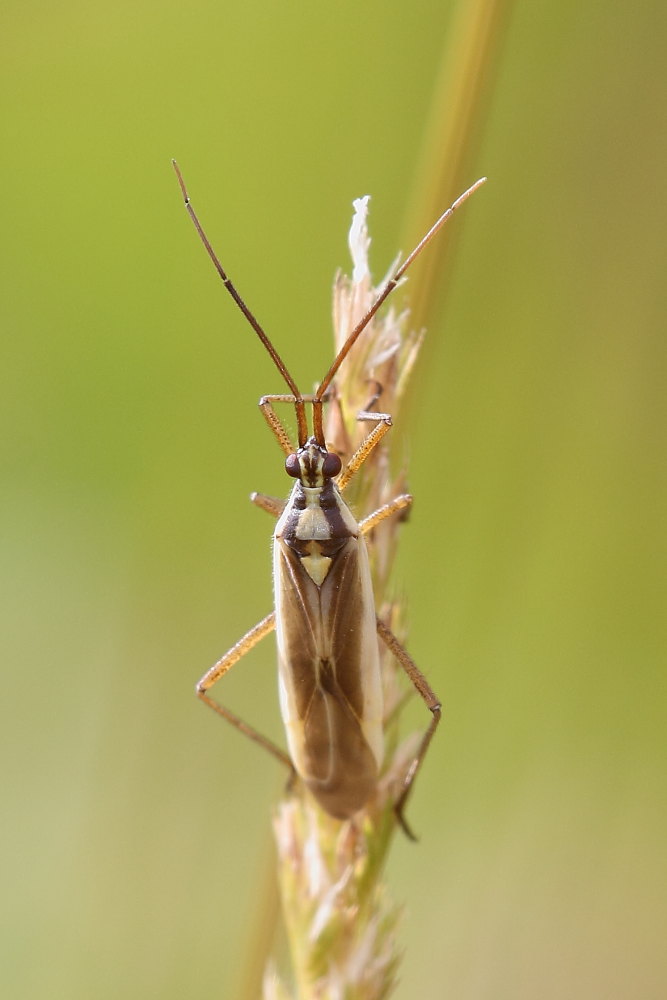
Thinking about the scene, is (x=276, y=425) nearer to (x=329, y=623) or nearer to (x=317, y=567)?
(x=317, y=567)

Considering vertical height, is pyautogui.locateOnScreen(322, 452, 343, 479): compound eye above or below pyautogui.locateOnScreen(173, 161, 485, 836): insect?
above

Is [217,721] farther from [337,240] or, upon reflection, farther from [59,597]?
[337,240]

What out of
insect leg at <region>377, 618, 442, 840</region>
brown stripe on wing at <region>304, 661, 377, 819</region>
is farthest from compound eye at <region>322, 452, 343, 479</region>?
brown stripe on wing at <region>304, 661, 377, 819</region>

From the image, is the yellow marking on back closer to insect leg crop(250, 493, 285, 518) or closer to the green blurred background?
insect leg crop(250, 493, 285, 518)

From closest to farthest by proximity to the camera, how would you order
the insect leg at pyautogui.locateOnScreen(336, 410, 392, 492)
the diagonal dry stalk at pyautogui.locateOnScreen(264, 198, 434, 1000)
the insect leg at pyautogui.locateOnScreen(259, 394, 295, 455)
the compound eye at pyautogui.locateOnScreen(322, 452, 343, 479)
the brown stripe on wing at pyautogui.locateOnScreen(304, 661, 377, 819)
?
1. the diagonal dry stalk at pyautogui.locateOnScreen(264, 198, 434, 1000)
2. the brown stripe on wing at pyautogui.locateOnScreen(304, 661, 377, 819)
3. the insect leg at pyautogui.locateOnScreen(336, 410, 392, 492)
4. the compound eye at pyautogui.locateOnScreen(322, 452, 343, 479)
5. the insect leg at pyautogui.locateOnScreen(259, 394, 295, 455)

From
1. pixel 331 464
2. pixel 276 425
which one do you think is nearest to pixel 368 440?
pixel 331 464

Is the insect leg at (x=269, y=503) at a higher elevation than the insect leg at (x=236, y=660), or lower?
higher

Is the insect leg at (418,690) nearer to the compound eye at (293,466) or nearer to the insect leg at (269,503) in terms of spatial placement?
the compound eye at (293,466)

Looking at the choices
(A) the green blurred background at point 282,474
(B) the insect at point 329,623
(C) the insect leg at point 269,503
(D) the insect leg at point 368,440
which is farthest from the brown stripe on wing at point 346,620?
(A) the green blurred background at point 282,474

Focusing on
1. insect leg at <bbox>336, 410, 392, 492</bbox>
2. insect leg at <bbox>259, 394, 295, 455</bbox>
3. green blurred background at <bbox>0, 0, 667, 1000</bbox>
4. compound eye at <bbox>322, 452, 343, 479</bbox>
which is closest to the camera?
insect leg at <bbox>336, 410, 392, 492</bbox>
